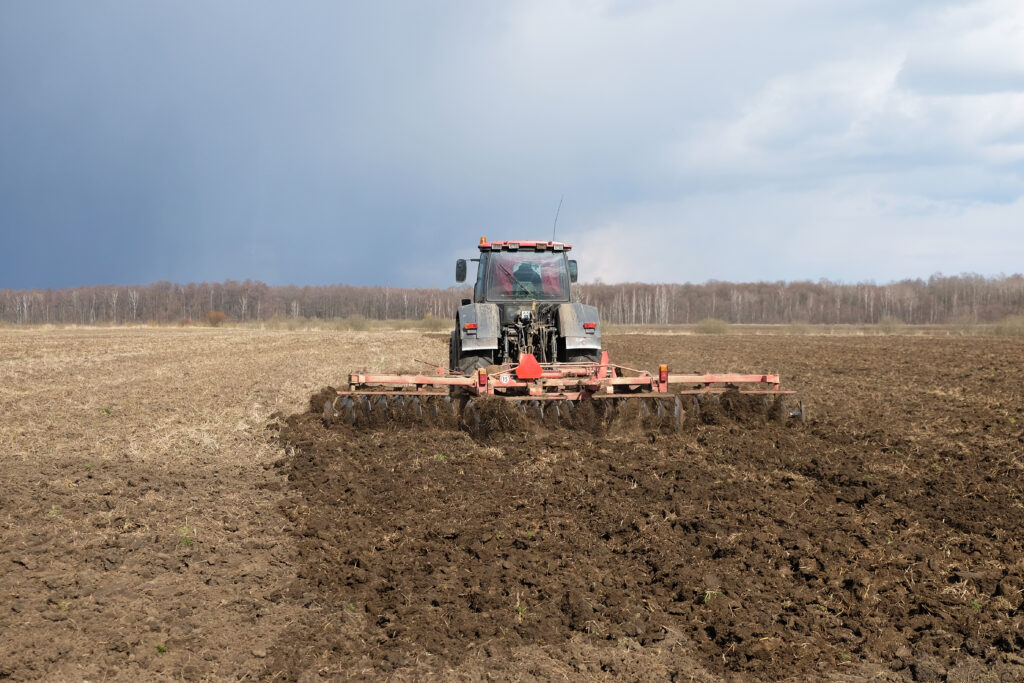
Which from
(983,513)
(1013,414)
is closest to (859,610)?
(983,513)

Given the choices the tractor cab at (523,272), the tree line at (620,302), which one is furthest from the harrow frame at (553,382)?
the tree line at (620,302)

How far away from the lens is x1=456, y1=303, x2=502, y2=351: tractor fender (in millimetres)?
9336

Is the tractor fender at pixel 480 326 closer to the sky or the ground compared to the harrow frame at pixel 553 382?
closer to the sky

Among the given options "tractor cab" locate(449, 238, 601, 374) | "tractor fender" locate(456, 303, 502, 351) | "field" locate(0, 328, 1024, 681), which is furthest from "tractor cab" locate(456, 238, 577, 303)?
"field" locate(0, 328, 1024, 681)

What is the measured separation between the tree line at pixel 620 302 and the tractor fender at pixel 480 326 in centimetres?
7331

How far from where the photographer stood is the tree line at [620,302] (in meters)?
83.7

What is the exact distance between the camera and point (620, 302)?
9056cm

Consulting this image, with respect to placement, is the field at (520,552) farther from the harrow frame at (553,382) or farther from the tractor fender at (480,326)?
the tractor fender at (480,326)

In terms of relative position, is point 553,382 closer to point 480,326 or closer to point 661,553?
point 480,326

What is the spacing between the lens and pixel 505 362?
9.89m

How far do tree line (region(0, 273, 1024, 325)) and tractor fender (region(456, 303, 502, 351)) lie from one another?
73309 mm

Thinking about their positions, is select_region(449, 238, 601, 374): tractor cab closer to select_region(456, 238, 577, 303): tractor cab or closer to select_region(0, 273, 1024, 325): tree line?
select_region(456, 238, 577, 303): tractor cab

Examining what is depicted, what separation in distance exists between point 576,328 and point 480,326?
1.29 m

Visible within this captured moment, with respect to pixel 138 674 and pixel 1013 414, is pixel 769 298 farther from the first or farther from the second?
pixel 138 674
